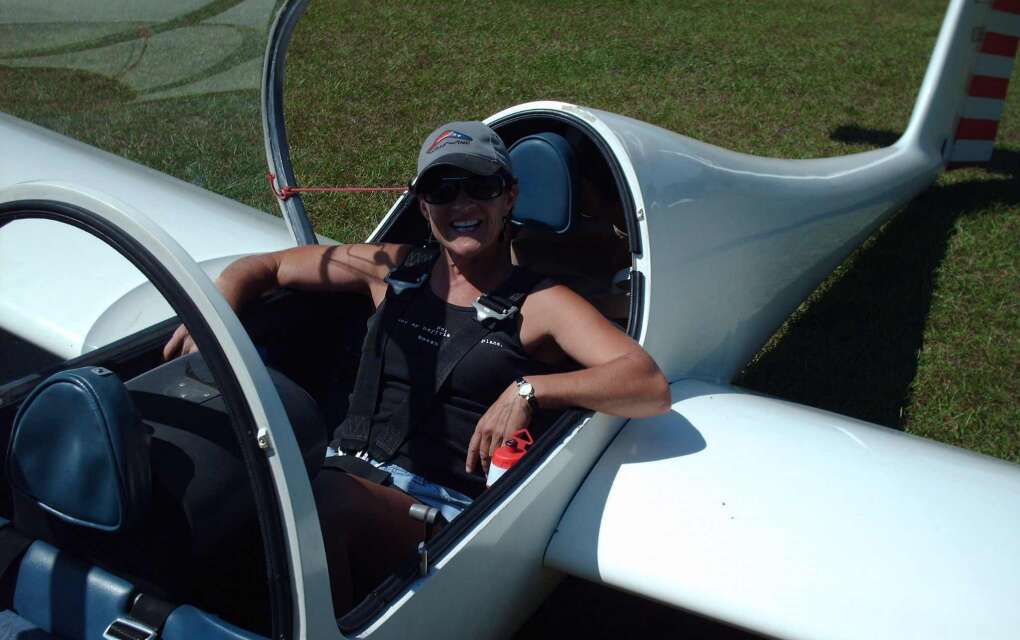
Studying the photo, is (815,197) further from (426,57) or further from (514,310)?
(426,57)

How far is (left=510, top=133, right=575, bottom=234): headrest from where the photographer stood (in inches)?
119

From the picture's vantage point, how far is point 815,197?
3965 mm

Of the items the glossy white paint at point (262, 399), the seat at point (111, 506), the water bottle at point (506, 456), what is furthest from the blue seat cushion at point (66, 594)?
the water bottle at point (506, 456)

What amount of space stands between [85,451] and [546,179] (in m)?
1.78

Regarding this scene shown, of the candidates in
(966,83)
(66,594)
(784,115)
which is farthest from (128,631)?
(784,115)

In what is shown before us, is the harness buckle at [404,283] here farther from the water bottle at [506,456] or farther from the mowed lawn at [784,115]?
the mowed lawn at [784,115]

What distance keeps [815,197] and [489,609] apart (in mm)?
2436

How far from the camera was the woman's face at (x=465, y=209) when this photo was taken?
91.7 inches

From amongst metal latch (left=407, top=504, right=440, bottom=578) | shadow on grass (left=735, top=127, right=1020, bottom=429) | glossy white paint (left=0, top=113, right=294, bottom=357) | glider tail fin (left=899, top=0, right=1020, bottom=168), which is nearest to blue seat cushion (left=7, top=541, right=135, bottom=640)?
metal latch (left=407, top=504, right=440, bottom=578)

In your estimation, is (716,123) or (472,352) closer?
(472,352)

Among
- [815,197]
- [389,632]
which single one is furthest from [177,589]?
[815,197]

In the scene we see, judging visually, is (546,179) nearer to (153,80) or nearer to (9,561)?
(9,561)

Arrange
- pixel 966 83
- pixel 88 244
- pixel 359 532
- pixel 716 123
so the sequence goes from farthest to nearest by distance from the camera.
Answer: pixel 716 123 → pixel 966 83 → pixel 88 244 → pixel 359 532

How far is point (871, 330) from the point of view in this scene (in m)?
4.69
